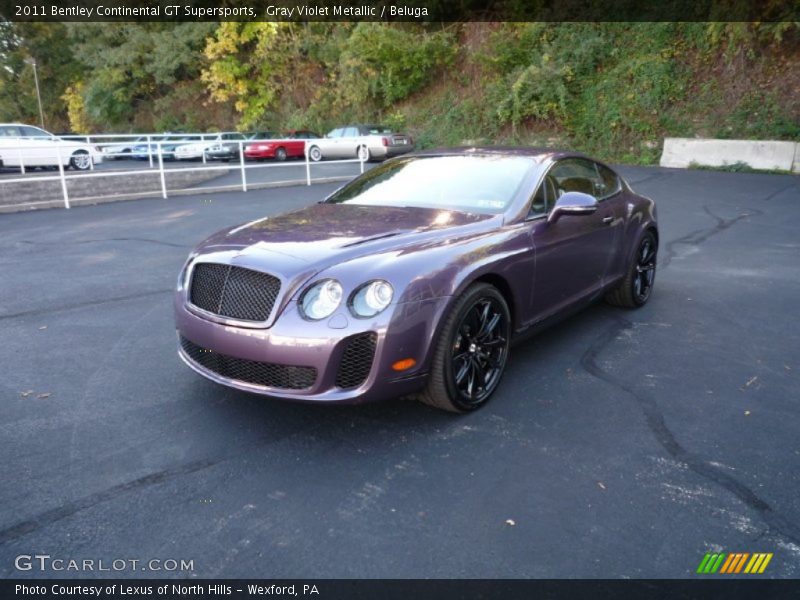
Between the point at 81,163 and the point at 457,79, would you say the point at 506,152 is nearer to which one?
the point at 81,163

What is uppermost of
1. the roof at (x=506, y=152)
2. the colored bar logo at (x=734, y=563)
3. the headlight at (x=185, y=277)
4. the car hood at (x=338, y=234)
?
the roof at (x=506, y=152)

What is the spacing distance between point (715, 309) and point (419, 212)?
10.5 ft

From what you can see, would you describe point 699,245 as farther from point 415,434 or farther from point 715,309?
point 415,434

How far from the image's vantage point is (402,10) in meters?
31.1

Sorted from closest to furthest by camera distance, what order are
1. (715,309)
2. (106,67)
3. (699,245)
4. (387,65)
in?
(715,309) → (699,245) → (387,65) → (106,67)

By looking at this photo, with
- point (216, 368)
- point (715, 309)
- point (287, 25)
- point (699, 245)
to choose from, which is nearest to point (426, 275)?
point (216, 368)

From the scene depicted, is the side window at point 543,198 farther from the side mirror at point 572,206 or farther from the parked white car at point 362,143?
the parked white car at point 362,143

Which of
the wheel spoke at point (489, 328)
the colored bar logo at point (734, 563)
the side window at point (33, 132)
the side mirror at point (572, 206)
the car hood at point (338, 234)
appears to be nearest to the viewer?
the colored bar logo at point (734, 563)

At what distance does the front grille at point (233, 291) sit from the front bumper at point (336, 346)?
0.10 meters

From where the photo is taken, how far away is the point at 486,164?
4.74 metres

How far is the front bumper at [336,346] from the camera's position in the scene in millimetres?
3160

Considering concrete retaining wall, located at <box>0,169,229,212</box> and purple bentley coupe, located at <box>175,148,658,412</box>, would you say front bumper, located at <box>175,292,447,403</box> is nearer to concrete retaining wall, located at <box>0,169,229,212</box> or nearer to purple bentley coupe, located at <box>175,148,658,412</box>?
purple bentley coupe, located at <box>175,148,658,412</box>
